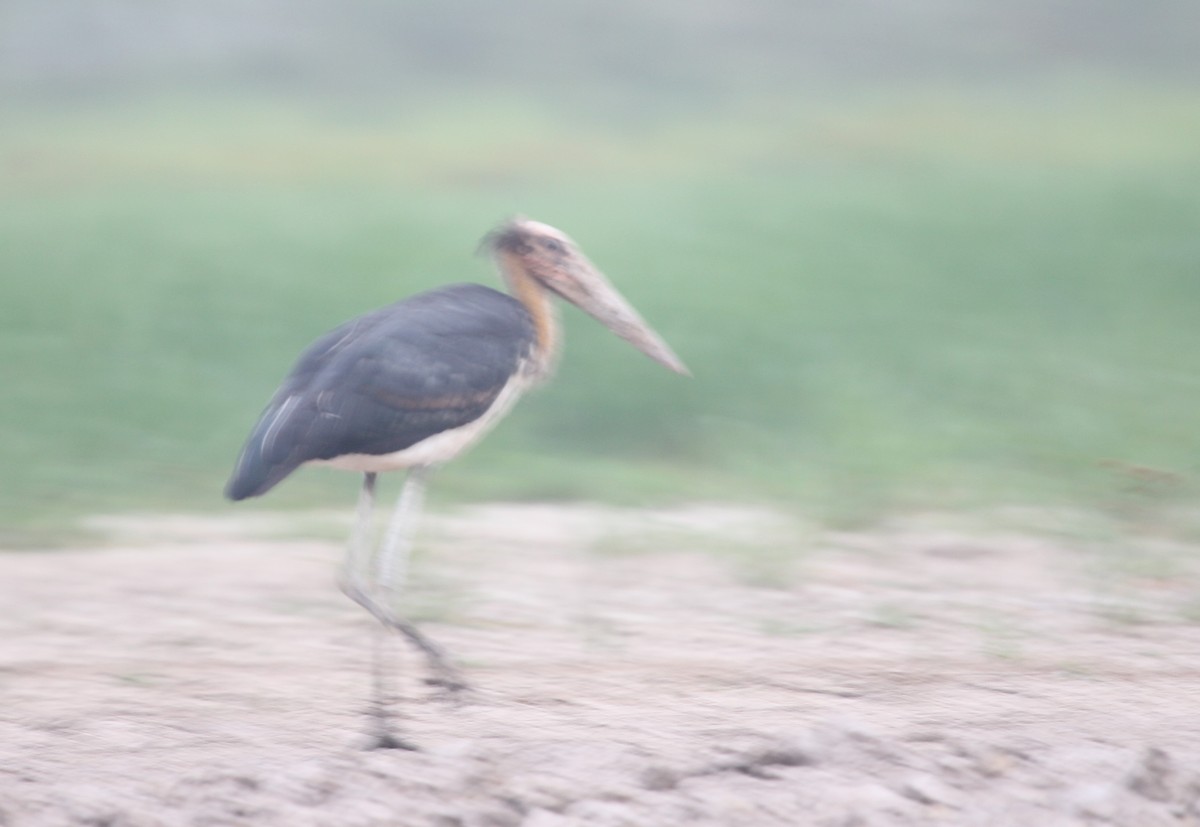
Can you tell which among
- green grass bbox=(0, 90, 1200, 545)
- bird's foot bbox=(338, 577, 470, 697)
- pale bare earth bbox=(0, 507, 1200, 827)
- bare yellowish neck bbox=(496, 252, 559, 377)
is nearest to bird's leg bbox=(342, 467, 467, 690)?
bird's foot bbox=(338, 577, 470, 697)

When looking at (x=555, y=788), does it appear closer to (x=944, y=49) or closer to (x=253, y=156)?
(x=253, y=156)

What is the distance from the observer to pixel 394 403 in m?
4.00

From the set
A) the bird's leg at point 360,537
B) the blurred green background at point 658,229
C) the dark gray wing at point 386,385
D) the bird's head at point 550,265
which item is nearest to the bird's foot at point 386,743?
the bird's leg at point 360,537

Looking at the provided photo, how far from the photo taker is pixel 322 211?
Result: 10195mm

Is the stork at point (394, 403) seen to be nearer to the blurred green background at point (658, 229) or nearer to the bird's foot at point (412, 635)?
the bird's foot at point (412, 635)

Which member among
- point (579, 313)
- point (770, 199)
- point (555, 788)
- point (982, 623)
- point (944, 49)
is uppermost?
point (944, 49)

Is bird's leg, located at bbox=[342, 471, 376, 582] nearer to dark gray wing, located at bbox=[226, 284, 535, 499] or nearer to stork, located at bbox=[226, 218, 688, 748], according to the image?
stork, located at bbox=[226, 218, 688, 748]

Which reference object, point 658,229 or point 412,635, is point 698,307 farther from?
point 412,635

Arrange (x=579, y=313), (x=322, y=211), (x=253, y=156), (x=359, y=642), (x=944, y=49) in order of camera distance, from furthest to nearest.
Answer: (x=944, y=49) → (x=253, y=156) → (x=322, y=211) → (x=579, y=313) → (x=359, y=642)

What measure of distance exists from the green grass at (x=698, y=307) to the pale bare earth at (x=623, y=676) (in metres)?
0.54

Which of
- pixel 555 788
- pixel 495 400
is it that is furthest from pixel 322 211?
pixel 555 788

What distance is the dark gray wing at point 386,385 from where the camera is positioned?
389 centimetres

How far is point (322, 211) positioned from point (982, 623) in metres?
5.86

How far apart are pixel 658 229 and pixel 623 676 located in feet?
17.5
